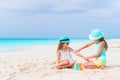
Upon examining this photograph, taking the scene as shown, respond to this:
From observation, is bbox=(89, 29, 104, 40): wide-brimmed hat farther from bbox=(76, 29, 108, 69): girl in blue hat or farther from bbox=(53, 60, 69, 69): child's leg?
bbox=(53, 60, 69, 69): child's leg

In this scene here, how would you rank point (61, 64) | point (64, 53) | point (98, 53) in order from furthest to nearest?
point (64, 53) → point (98, 53) → point (61, 64)

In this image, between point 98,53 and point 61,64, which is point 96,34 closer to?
point 98,53

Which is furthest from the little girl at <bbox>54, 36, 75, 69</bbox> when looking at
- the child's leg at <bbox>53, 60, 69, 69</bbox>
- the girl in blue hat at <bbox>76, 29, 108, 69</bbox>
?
the girl in blue hat at <bbox>76, 29, 108, 69</bbox>

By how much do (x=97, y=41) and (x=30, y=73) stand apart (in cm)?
220

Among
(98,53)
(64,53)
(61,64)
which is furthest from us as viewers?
(64,53)

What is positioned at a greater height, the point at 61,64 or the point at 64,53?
the point at 64,53

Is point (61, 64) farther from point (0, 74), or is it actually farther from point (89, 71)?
point (0, 74)

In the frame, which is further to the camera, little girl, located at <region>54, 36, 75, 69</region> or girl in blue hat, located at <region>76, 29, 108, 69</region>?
little girl, located at <region>54, 36, 75, 69</region>

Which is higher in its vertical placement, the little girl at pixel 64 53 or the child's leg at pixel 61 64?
the little girl at pixel 64 53

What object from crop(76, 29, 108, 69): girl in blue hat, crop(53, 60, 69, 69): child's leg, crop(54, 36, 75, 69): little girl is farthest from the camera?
crop(54, 36, 75, 69): little girl

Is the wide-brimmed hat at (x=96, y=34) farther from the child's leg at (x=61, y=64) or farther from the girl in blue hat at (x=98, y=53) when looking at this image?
the child's leg at (x=61, y=64)

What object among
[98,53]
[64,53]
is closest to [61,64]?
[64,53]

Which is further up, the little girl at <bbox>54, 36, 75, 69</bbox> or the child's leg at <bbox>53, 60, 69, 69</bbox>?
the little girl at <bbox>54, 36, 75, 69</bbox>

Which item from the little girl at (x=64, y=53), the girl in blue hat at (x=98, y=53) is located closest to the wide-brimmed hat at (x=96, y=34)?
the girl in blue hat at (x=98, y=53)
